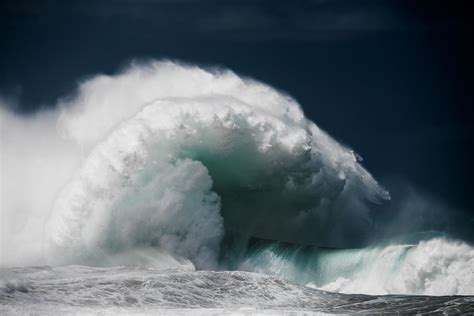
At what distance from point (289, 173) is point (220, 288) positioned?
7.95 m

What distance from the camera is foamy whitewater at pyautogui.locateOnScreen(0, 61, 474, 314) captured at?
82.2ft

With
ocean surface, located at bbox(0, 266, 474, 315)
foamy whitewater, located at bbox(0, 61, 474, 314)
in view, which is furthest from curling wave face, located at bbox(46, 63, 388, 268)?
ocean surface, located at bbox(0, 266, 474, 315)

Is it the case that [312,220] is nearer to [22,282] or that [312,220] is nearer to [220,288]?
[220,288]

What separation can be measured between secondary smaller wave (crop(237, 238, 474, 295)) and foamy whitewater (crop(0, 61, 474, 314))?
0.15ft

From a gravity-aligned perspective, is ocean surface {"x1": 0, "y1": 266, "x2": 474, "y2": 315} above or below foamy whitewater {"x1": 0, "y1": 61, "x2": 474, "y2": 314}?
below

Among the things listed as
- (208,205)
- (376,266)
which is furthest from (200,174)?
(376,266)

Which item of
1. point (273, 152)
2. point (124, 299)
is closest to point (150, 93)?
point (273, 152)

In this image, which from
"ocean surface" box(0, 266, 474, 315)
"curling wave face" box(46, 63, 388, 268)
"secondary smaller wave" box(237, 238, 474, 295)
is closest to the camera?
"ocean surface" box(0, 266, 474, 315)

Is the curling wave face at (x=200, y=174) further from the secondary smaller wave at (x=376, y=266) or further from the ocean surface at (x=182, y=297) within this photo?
the ocean surface at (x=182, y=297)

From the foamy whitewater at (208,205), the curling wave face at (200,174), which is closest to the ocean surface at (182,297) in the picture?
the foamy whitewater at (208,205)

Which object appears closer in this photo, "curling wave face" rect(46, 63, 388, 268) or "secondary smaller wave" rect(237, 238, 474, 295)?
"secondary smaller wave" rect(237, 238, 474, 295)

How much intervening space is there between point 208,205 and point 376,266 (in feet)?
21.4

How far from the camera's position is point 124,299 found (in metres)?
21.5

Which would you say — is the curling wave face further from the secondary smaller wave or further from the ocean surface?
the ocean surface
